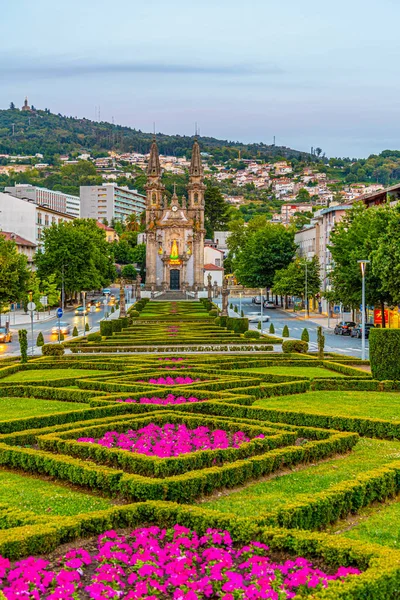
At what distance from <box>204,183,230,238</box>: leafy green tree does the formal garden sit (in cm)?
16226

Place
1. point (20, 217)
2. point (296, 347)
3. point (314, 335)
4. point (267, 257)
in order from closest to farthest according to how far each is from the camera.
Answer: point (296, 347) < point (314, 335) < point (267, 257) < point (20, 217)

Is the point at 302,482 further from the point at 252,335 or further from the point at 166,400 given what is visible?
the point at 252,335

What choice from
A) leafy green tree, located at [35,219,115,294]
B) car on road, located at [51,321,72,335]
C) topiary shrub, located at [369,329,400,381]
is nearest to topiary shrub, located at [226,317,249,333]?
car on road, located at [51,321,72,335]

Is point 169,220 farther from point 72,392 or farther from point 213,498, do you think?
point 213,498

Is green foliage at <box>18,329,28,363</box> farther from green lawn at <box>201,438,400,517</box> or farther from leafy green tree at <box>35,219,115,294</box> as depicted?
leafy green tree at <box>35,219,115,294</box>

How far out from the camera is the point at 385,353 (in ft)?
95.0

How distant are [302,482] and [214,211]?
588 feet

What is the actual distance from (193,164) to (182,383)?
352ft

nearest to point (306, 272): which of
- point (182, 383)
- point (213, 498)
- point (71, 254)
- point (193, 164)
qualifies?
point (71, 254)

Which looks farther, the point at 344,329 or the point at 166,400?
the point at 344,329

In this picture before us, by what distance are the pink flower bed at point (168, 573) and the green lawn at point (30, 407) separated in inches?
463

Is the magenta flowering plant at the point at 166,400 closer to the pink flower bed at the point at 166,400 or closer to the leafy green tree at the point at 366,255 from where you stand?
the pink flower bed at the point at 166,400

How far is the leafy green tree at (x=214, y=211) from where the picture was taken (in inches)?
7397

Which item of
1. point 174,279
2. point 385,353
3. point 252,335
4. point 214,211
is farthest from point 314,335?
point 214,211
